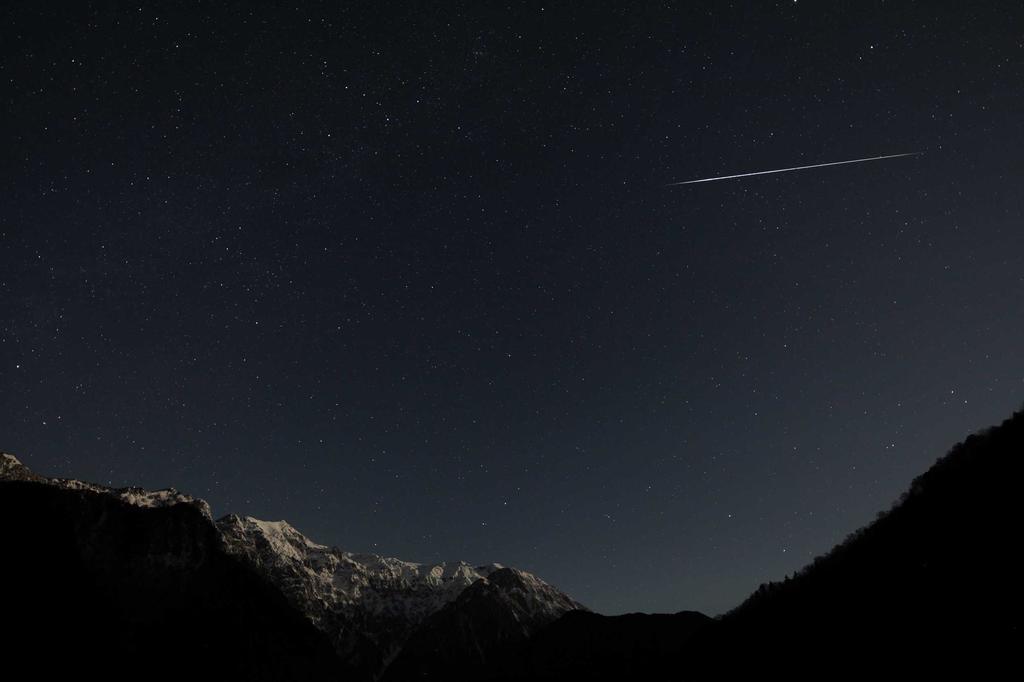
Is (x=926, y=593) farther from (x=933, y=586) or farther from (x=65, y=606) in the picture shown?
(x=65, y=606)

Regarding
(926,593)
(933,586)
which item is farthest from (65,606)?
(933,586)

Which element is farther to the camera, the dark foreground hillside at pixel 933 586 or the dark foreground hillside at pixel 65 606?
the dark foreground hillside at pixel 65 606

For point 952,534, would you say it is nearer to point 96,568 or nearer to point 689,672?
point 689,672

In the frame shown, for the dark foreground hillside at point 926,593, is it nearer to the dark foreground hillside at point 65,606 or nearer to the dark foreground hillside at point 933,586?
the dark foreground hillside at point 933,586

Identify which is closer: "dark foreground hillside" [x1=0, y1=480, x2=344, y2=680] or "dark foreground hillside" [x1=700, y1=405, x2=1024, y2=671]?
"dark foreground hillside" [x1=700, y1=405, x2=1024, y2=671]

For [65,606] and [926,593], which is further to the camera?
[65,606]

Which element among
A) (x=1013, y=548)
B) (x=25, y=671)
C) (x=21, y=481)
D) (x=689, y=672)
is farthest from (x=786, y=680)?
(x=21, y=481)

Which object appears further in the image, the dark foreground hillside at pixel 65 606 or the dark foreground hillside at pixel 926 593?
the dark foreground hillside at pixel 65 606

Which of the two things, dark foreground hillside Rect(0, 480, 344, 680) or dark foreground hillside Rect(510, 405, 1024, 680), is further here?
dark foreground hillside Rect(0, 480, 344, 680)

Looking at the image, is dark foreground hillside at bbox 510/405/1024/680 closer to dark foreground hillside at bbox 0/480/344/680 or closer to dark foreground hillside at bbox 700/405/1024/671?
dark foreground hillside at bbox 700/405/1024/671

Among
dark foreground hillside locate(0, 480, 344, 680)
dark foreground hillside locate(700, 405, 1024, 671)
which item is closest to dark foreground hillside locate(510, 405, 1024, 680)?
dark foreground hillside locate(700, 405, 1024, 671)

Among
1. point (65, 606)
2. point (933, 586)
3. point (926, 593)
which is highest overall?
point (933, 586)

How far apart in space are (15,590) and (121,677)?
35.9 metres

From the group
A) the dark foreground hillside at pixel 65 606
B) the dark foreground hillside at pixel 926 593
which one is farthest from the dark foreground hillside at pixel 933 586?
the dark foreground hillside at pixel 65 606
